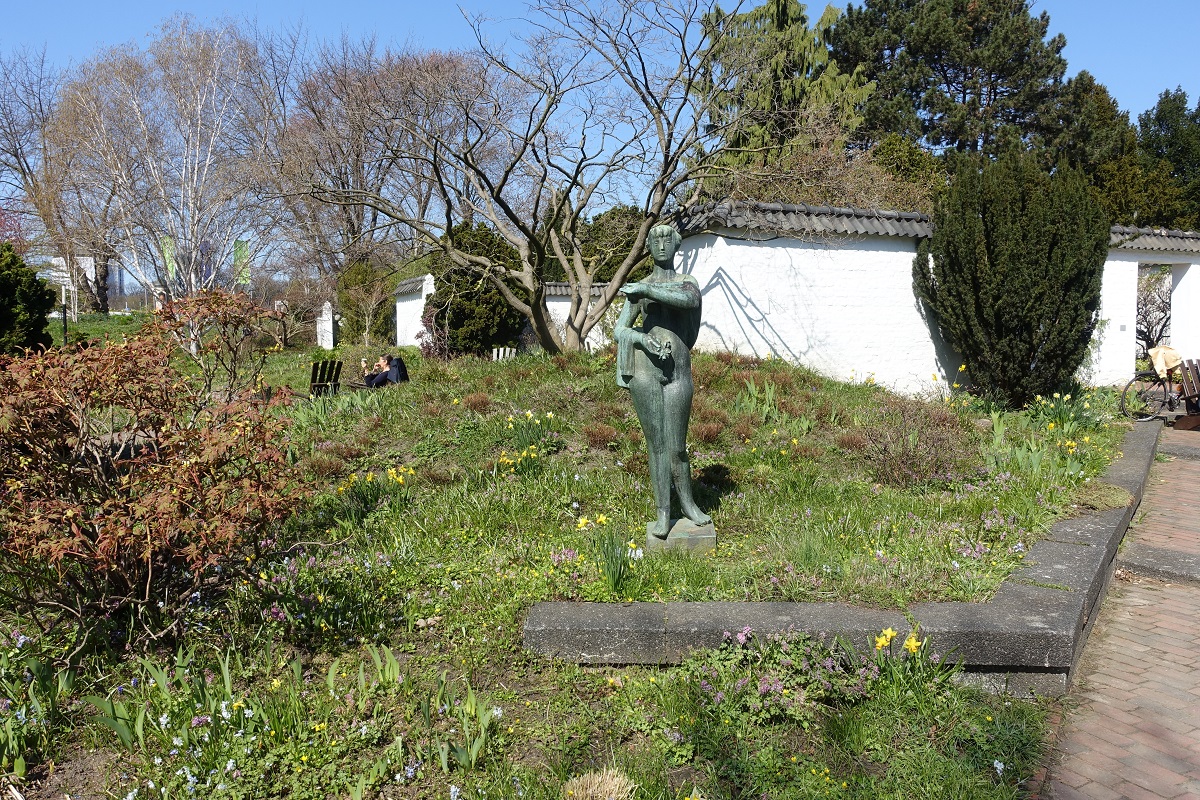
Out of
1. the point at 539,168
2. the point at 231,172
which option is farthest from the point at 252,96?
the point at 539,168

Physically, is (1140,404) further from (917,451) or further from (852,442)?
(917,451)

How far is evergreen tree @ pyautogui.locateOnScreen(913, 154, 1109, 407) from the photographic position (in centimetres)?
987

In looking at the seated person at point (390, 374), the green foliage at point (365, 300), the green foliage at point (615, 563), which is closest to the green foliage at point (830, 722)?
the green foliage at point (615, 563)

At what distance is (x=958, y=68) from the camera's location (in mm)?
29141

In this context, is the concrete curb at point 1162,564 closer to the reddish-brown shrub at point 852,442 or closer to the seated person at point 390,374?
the reddish-brown shrub at point 852,442

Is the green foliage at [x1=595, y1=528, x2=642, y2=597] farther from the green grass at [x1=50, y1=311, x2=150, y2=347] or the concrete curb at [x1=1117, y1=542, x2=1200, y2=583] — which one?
the green grass at [x1=50, y1=311, x2=150, y2=347]

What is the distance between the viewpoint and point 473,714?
3123mm

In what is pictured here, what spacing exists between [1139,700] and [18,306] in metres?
13.8

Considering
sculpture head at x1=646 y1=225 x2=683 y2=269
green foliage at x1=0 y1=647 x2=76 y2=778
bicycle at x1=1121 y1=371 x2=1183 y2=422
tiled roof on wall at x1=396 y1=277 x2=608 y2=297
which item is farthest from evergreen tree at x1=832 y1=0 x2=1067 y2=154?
green foliage at x1=0 y1=647 x2=76 y2=778

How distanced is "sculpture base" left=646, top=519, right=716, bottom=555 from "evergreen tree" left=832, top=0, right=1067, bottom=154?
1023 inches

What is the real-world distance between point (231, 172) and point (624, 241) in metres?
13.0

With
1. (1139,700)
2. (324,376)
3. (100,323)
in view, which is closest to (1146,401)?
(1139,700)

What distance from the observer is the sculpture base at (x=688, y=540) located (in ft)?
15.7

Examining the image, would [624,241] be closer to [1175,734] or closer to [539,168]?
[539,168]
